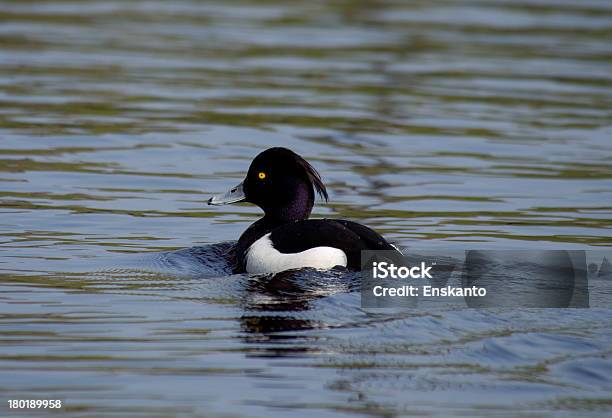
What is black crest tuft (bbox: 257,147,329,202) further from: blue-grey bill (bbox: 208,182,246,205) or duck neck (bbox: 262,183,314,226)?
blue-grey bill (bbox: 208,182,246,205)

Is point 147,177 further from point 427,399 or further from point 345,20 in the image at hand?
point 345,20

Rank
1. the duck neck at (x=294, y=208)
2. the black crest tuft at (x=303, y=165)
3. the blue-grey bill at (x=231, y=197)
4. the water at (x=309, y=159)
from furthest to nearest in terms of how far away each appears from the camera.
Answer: the blue-grey bill at (x=231, y=197) < the duck neck at (x=294, y=208) < the black crest tuft at (x=303, y=165) < the water at (x=309, y=159)

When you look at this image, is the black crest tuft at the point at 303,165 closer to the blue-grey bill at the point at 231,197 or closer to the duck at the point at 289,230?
the duck at the point at 289,230

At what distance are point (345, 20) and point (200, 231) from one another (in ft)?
50.7

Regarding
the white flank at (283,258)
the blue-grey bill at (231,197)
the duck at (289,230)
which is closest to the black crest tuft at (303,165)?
the duck at (289,230)

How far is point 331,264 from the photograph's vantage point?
9.01 metres

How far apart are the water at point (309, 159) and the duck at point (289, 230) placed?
0.25 metres

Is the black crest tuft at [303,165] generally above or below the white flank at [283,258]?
above

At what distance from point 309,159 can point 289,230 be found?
16.9ft

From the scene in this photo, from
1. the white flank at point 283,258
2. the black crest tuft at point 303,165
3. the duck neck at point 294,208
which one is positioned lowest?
the white flank at point 283,258

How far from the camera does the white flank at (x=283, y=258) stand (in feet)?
29.6

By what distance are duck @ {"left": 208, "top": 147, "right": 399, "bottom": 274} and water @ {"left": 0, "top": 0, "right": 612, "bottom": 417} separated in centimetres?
25

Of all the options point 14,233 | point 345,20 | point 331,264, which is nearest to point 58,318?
point 331,264

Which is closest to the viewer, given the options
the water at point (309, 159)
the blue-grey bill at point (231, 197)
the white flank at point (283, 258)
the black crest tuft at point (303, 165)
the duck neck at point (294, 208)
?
the water at point (309, 159)
